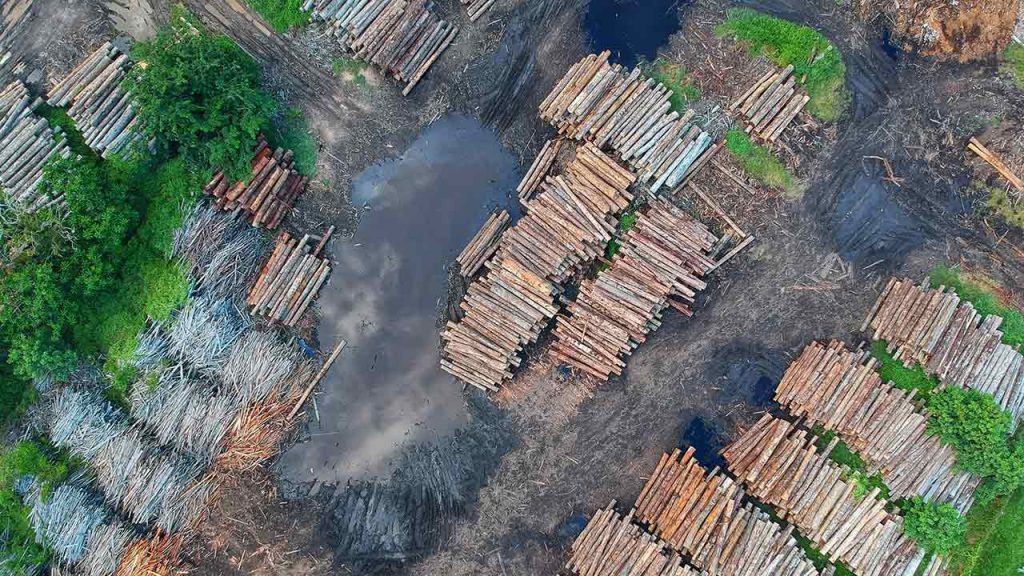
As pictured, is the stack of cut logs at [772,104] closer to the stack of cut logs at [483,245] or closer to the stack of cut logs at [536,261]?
the stack of cut logs at [536,261]

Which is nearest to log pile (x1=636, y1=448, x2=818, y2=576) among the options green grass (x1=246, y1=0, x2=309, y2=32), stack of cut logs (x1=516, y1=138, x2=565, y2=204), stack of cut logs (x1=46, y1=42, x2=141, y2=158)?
stack of cut logs (x1=516, y1=138, x2=565, y2=204)

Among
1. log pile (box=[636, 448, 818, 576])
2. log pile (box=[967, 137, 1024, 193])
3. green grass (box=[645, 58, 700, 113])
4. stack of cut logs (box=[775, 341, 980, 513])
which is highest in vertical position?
log pile (box=[967, 137, 1024, 193])

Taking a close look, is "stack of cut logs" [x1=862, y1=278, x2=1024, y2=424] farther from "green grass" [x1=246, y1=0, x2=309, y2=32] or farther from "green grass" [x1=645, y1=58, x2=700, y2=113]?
"green grass" [x1=246, y1=0, x2=309, y2=32]

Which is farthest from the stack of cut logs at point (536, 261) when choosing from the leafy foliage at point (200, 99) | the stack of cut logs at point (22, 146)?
the stack of cut logs at point (22, 146)

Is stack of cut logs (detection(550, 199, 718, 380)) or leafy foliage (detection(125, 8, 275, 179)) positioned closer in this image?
leafy foliage (detection(125, 8, 275, 179))

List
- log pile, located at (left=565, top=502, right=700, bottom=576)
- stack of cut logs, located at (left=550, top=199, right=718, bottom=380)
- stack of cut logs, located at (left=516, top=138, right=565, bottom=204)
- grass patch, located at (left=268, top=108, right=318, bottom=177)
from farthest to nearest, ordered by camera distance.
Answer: grass patch, located at (left=268, top=108, right=318, bottom=177)
stack of cut logs, located at (left=516, top=138, right=565, bottom=204)
stack of cut logs, located at (left=550, top=199, right=718, bottom=380)
log pile, located at (left=565, top=502, right=700, bottom=576)

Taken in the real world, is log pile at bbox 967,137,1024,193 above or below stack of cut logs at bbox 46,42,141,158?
above
